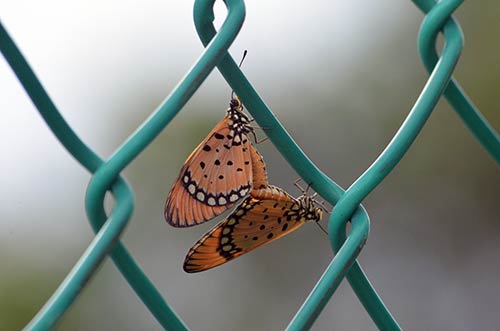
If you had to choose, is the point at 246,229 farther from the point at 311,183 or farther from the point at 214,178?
the point at 311,183

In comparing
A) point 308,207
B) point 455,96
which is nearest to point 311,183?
point 455,96

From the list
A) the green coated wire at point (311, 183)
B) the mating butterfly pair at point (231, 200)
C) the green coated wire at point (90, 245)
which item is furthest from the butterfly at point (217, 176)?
the green coated wire at point (90, 245)

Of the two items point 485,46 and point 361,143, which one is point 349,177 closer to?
point 361,143

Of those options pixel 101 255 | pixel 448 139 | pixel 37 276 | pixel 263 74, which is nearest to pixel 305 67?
pixel 263 74

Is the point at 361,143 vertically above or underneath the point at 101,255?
underneath

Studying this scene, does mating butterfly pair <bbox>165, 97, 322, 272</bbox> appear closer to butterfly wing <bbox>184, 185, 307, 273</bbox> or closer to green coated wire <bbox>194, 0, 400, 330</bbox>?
butterfly wing <bbox>184, 185, 307, 273</bbox>

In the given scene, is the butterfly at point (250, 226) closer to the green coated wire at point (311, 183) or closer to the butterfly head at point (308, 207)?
the butterfly head at point (308, 207)
